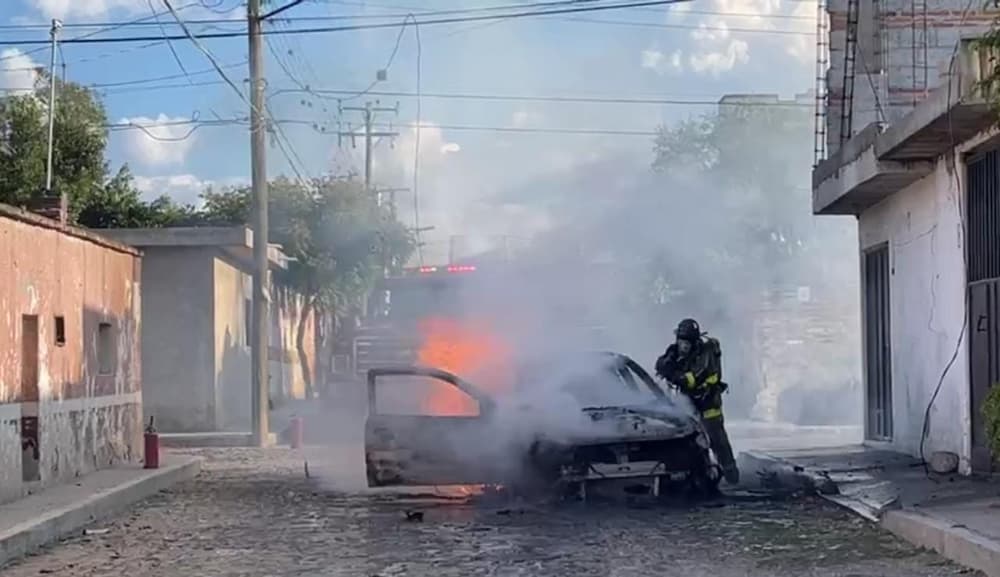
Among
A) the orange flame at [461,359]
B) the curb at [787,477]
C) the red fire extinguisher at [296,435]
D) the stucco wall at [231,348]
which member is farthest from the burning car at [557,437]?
the stucco wall at [231,348]

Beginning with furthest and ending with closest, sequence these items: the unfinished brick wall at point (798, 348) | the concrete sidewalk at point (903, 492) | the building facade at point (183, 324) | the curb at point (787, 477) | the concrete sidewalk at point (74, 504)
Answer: the unfinished brick wall at point (798, 348) < the building facade at point (183, 324) < the curb at point (787, 477) < the concrete sidewalk at point (74, 504) < the concrete sidewalk at point (903, 492)

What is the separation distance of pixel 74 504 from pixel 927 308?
961 centimetres

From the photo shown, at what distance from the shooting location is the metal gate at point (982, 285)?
13406 mm

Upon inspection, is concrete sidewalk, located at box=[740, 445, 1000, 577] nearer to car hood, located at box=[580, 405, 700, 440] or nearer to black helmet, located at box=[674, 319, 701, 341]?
car hood, located at box=[580, 405, 700, 440]

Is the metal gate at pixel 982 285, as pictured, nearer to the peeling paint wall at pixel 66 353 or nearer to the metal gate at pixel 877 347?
the metal gate at pixel 877 347

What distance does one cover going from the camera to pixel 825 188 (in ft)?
57.6

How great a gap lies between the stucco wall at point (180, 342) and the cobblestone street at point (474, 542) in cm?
1324

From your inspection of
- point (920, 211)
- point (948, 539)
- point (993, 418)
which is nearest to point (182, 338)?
point (920, 211)

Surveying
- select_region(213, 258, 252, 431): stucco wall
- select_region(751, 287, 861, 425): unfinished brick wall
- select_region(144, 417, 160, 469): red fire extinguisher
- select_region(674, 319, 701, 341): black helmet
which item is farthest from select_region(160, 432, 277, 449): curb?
select_region(751, 287, 861, 425): unfinished brick wall

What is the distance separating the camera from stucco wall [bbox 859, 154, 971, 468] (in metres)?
14.4

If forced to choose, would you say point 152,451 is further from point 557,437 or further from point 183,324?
point 183,324

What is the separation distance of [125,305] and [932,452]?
34.7ft

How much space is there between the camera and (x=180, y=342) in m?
26.7

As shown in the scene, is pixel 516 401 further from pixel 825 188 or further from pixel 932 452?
pixel 825 188
